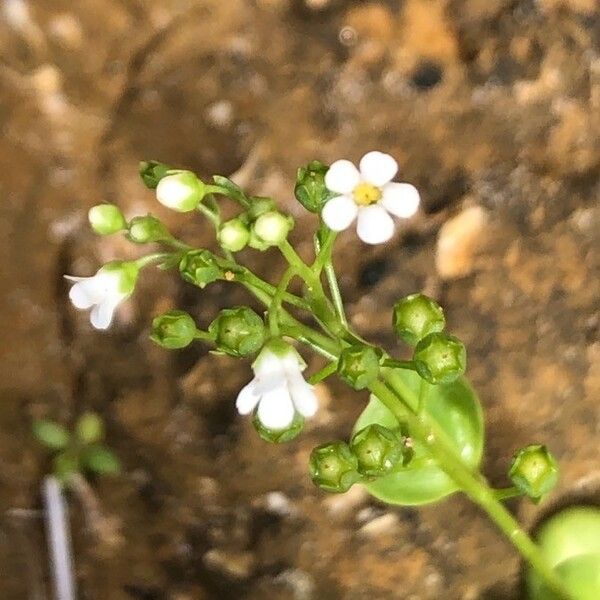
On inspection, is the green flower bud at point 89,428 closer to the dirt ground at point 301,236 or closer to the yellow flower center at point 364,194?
the dirt ground at point 301,236

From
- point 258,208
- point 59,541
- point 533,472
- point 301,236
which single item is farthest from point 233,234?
A: point 59,541

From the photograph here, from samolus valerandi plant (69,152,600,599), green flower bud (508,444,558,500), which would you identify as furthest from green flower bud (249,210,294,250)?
green flower bud (508,444,558,500)

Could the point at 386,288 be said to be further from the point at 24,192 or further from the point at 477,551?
the point at 24,192

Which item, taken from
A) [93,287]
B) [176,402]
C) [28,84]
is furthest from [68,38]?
[93,287]

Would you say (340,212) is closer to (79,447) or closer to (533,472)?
(533,472)

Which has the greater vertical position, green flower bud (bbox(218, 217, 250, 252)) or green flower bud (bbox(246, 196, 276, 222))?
green flower bud (bbox(246, 196, 276, 222))

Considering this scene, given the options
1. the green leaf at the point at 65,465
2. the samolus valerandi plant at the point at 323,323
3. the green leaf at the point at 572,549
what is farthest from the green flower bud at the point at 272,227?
the green leaf at the point at 65,465

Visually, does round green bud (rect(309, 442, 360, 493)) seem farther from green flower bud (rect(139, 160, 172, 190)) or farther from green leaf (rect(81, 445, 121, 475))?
green leaf (rect(81, 445, 121, 475))

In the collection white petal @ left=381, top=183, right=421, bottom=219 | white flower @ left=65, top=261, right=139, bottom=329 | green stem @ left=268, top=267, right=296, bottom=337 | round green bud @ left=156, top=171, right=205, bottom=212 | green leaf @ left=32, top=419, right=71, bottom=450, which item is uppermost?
green leaf @ left=32, top=419, right=71, bottom=450
